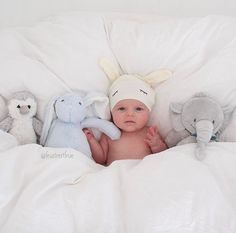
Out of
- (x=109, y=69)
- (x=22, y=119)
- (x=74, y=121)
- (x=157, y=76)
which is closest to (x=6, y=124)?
(x=22, y=119)

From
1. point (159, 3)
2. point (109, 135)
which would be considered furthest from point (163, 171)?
point (159, 3)

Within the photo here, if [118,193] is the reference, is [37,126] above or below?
above

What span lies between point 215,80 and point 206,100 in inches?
3.5

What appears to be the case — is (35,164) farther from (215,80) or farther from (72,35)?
(215,80)

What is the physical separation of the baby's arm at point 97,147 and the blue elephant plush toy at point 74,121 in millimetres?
34

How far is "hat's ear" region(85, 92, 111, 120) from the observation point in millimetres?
1272

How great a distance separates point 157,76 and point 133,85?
0.29 ft

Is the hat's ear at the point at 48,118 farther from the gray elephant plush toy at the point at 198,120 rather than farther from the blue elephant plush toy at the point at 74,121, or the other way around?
the gray elephant plush toy at the point at 198,120

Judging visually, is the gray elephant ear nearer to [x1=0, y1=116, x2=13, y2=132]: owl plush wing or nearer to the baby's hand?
the baby's hand

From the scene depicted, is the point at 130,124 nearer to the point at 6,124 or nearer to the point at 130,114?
the point at 130,114

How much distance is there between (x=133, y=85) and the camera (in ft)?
4.21

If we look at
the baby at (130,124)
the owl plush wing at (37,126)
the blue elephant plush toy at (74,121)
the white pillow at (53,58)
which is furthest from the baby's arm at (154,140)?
the owl plush wing at (37,126)

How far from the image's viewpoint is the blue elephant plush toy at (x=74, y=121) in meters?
1.23

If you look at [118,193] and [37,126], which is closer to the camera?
[118,193]
